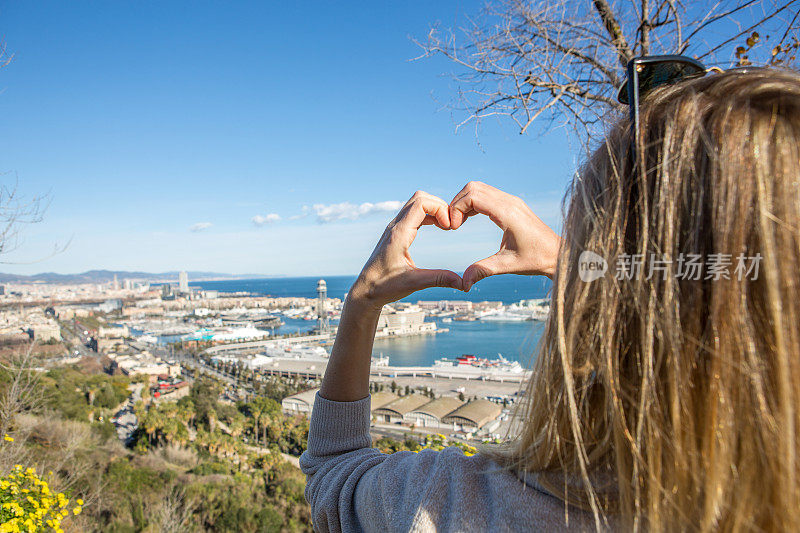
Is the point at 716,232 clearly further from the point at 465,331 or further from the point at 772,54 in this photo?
the point at 465,331

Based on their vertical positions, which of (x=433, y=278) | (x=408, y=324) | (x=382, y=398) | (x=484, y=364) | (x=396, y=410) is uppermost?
(x=433, y=278)

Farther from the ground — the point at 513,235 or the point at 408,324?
the point at 513,235

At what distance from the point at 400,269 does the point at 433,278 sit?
44 millimetres

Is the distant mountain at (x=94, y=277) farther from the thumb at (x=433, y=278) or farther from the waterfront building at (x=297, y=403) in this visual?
the thumb at (x=433, y=278)

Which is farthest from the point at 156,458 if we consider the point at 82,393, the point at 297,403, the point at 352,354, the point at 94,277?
the point at 94,277

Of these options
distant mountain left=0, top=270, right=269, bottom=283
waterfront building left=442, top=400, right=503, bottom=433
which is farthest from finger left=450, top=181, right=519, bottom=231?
distant mountain left=0, top=270, right=269, bottom=283

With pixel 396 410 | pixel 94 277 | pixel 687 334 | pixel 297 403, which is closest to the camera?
pixel 687 334

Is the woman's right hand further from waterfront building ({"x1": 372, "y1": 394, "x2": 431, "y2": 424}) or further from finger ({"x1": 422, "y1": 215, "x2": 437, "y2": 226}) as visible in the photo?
waterfront building ({"x1": 372, "y1": 394, "x2": 431, "y2": 424})

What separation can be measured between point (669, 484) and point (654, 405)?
6cm

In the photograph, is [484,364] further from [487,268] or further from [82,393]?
[487,268]

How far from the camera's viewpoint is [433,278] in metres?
0.57

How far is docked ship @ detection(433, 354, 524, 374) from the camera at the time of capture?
20.2 m

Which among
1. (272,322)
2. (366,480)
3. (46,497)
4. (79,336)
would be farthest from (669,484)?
(272,322)

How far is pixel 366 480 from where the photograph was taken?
542mm
